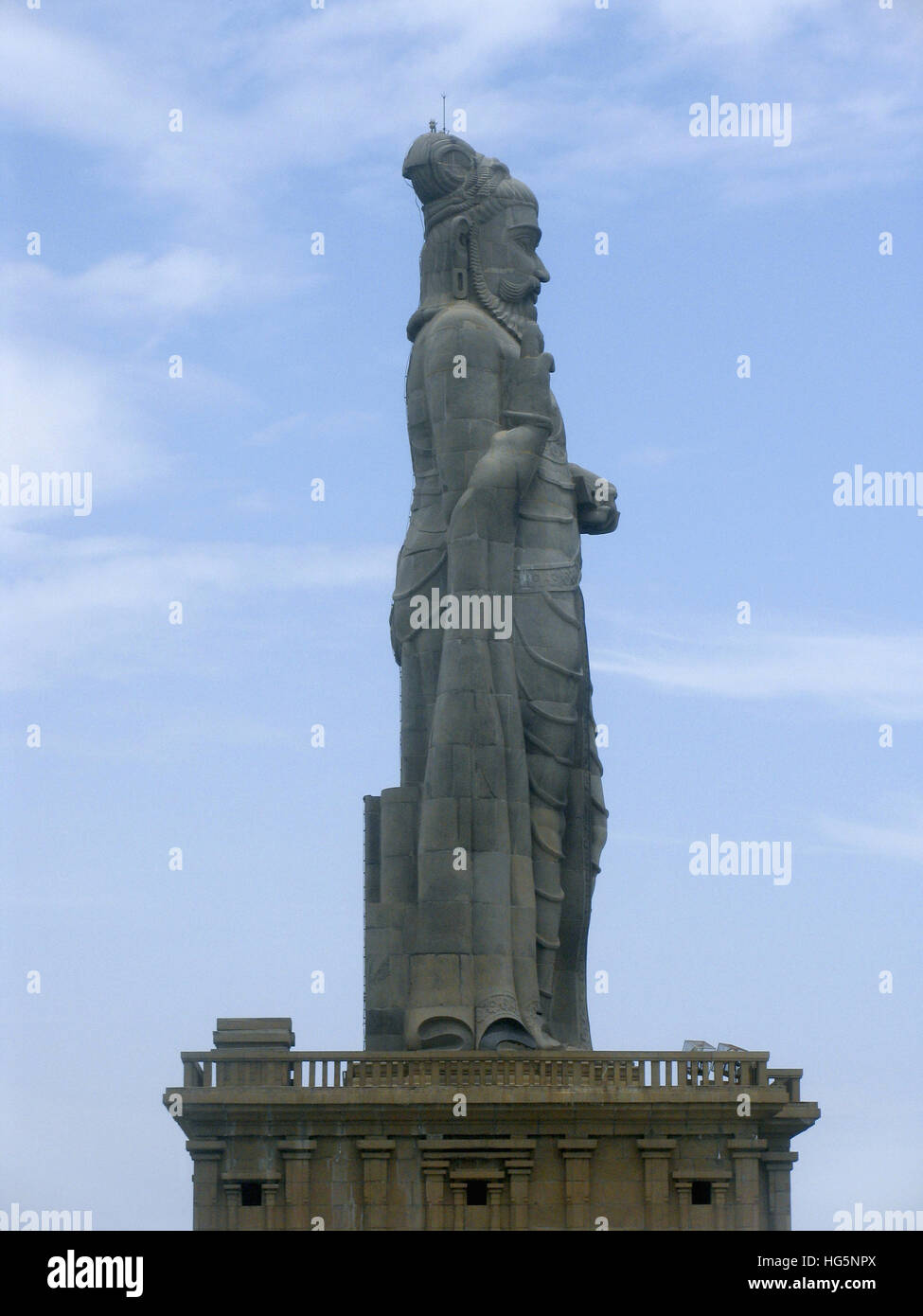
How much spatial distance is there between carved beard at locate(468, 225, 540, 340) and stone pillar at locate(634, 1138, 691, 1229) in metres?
12.4

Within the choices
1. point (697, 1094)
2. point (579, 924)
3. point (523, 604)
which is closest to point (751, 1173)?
point (697, 1094)

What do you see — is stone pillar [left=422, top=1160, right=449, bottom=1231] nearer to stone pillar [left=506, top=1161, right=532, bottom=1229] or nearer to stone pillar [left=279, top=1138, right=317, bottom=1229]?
stone pillar [left=506, top=1161, right=532, bottom=1229]

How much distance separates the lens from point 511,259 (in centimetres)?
4950

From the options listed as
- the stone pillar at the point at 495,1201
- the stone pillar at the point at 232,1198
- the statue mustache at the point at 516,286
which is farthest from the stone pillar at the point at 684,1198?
the statue mustache at the point at 516,286

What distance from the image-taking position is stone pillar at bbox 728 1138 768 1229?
→ 146 feet

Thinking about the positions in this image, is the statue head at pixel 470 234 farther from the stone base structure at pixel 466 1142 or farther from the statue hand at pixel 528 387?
the stone base structure at pixel 466 1142

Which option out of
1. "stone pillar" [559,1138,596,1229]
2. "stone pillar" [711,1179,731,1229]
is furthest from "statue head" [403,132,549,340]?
"stone pillar" [711,1179,731,1229]

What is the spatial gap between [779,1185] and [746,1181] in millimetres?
1219

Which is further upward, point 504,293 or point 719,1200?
point 504,293

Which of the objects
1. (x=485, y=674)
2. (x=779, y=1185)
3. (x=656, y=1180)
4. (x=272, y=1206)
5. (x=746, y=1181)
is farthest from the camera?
(x=485, y=674)

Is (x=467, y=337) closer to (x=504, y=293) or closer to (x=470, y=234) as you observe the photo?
(x=504, y=293)

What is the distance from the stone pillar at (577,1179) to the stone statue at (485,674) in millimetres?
2003

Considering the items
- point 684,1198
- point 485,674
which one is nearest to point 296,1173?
point 684,1198

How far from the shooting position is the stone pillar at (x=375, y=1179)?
44.0 m
